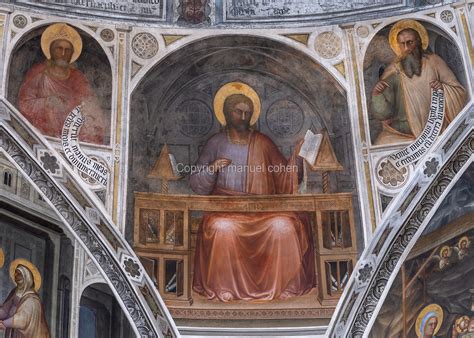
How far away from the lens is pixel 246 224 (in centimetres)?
1834

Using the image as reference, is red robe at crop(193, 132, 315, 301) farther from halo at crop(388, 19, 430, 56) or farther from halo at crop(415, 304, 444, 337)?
halo at crop(388, 19, 430, 56)

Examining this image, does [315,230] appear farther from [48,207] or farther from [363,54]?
[48,207]

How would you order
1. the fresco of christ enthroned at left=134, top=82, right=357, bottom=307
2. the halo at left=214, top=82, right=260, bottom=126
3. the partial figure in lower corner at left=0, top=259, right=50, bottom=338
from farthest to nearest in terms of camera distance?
the halo at left=214, top=82, right=260, bottom=126 → the fresco of christ enthroned at left=134, top=82, right=357, bottom=307 → the partial figure in lower corner at left=0, top=259, right=50, bottom=338

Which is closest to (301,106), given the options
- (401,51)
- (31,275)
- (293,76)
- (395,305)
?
(293,76)

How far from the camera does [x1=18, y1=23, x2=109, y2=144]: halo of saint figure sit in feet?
57.9

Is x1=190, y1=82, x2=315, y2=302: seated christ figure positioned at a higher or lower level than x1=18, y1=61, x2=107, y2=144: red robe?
lower

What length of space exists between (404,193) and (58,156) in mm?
5054

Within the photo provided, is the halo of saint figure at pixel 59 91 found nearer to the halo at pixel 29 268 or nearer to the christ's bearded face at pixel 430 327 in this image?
the halo at pixel 29 268

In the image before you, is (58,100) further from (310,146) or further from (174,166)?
(310,146)

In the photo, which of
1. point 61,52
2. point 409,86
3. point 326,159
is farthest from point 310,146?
point 61,52

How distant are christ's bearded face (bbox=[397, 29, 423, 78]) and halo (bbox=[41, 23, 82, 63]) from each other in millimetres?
4770

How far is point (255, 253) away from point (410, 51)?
3.80m

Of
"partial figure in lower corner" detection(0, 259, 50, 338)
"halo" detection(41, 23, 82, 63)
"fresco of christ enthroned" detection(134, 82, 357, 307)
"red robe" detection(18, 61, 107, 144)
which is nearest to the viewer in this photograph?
"partial figure in lower corner" detection(0, 259, 50, 338)

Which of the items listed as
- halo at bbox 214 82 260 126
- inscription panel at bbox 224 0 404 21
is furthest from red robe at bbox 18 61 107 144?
inscription panel at bbox 224 0 404 21
